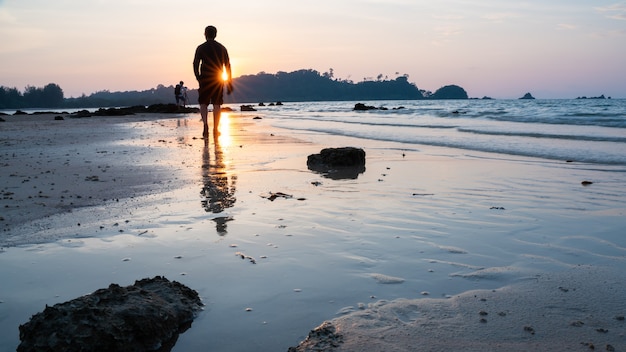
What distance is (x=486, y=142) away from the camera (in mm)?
10938

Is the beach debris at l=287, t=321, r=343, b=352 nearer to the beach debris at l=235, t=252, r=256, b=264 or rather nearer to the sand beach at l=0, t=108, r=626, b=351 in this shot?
the sand beach at l=0, t=108, r=626, b=351

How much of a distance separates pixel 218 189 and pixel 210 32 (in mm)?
6678

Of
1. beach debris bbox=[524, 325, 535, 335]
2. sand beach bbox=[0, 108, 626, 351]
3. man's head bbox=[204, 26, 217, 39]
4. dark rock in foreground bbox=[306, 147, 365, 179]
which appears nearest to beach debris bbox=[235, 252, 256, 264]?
sand beach bbox=[0, 108, 626, 351]

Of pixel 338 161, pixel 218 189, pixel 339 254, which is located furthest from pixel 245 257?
pixel 338 161

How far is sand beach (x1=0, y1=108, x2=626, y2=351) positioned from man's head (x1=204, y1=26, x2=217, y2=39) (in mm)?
5675

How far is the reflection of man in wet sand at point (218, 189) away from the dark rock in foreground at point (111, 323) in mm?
1337

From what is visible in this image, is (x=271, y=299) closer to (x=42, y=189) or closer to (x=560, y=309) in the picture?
(x=560, y=309)

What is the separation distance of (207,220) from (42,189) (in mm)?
2181

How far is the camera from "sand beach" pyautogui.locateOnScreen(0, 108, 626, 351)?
1938 millimetres

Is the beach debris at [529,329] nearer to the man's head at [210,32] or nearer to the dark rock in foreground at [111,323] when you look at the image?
the dark rock in foreground at [111,323]

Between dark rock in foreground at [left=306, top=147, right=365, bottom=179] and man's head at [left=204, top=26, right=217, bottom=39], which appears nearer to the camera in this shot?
dark rock in foreground at [left=306, top=147, right=365, bottom=179]

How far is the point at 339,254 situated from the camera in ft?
9.40

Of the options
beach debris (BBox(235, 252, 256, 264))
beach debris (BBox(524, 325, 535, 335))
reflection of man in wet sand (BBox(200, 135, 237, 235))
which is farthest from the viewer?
reflection of man in wet sand (BBox(200, 135, 237, 235))

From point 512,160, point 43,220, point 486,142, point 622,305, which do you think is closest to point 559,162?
point 512,160
